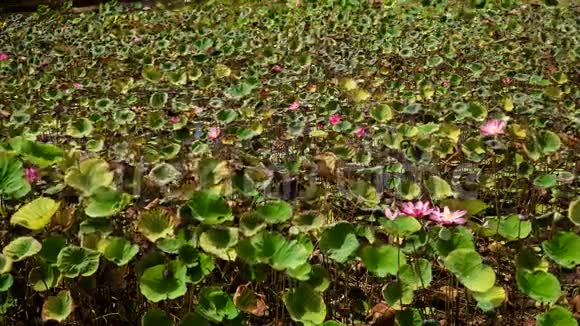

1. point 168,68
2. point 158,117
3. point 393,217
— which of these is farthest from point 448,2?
point 393,217

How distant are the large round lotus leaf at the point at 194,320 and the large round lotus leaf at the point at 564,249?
2.25 feet

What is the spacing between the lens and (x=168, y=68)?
370 centimetres

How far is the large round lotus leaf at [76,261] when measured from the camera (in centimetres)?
129

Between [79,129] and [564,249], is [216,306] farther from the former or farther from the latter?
[79,129]

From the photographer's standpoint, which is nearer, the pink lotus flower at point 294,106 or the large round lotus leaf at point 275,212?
the large round lotus leaf at point 275,212

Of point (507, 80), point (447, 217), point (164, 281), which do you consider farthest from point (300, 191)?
point (507, 80)

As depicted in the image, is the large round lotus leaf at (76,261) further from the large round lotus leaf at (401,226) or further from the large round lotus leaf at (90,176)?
the large round lotus leaf at (401,226)

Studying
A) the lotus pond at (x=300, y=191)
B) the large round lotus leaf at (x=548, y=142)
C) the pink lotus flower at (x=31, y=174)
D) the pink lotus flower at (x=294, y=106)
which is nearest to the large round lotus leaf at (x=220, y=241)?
the lotus pond at (x=300, y=191)

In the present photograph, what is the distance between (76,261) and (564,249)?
3.16 ft

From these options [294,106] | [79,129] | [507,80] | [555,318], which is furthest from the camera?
[507,80]

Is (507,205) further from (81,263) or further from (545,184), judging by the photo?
(81,263)

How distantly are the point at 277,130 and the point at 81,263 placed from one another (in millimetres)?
1422

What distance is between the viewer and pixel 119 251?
1.36 m

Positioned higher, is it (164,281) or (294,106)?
(164,281)
